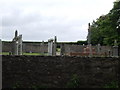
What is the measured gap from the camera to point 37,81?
39.9 feet

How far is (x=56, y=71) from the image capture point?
1239 centimetres

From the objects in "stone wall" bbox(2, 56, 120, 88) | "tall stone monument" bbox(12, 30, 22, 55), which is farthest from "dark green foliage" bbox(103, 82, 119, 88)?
"tall stone monument" bbox(12, 30, 22, 55)

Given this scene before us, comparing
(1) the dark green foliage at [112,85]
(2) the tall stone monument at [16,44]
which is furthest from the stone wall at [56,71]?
(2) the tall stone monument at [16,44]

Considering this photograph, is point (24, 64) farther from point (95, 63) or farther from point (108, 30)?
point (108, 30)

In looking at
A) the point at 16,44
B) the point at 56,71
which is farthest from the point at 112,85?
the point at 16,44

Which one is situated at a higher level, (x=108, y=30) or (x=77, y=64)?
(x=108, y=30)

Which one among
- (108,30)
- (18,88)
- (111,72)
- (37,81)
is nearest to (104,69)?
(111,72)

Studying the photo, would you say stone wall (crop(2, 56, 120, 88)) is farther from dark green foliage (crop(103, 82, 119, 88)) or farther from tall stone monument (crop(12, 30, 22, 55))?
tall stone monument (crop(12, 30, 22, 55))

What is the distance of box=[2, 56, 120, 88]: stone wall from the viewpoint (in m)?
12.0

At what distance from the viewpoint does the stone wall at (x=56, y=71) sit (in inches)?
474

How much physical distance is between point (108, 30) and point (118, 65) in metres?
25.0

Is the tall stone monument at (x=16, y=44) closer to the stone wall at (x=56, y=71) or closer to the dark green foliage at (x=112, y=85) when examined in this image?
the stone wall at (x=56, y=71)

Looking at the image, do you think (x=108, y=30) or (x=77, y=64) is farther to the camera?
(x=108, y=30)

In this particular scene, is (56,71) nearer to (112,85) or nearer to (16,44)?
(112,85)
